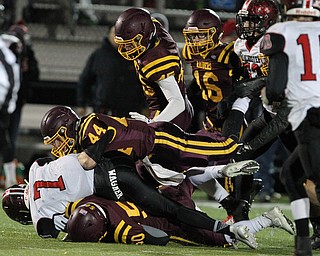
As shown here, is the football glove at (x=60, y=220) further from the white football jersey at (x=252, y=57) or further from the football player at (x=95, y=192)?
the white football jersey at (x=252, y=57)

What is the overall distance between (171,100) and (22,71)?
461 cm

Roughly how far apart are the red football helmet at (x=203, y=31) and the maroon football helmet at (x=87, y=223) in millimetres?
1698

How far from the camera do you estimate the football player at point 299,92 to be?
5328mm

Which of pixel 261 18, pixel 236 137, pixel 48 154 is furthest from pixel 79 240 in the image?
pixel 48 154

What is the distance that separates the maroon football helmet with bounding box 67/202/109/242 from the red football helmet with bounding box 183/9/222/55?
170cm

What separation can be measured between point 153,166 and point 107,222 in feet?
1.64

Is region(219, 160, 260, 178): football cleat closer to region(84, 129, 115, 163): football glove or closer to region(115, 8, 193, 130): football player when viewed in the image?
region(115, 8, 193, 130): football player

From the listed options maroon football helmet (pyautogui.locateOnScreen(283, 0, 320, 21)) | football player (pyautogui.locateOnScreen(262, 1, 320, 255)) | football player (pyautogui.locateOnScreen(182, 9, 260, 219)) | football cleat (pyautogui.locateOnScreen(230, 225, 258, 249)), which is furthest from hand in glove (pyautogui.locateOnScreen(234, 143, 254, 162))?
maroon football helmet (pyautogui.locateOnScreen(283, 0, 320, 21))

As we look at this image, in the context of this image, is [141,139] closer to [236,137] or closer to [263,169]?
[236,137]

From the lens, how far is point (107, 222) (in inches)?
237

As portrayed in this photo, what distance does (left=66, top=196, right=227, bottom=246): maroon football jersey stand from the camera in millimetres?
6043

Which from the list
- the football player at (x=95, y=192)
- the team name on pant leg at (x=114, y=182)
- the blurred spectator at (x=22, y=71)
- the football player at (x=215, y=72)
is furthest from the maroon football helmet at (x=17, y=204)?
the blurred spectator at (x=22, y=71)

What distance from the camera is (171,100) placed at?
669 centimetres

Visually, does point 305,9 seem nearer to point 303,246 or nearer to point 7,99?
point 303,246
